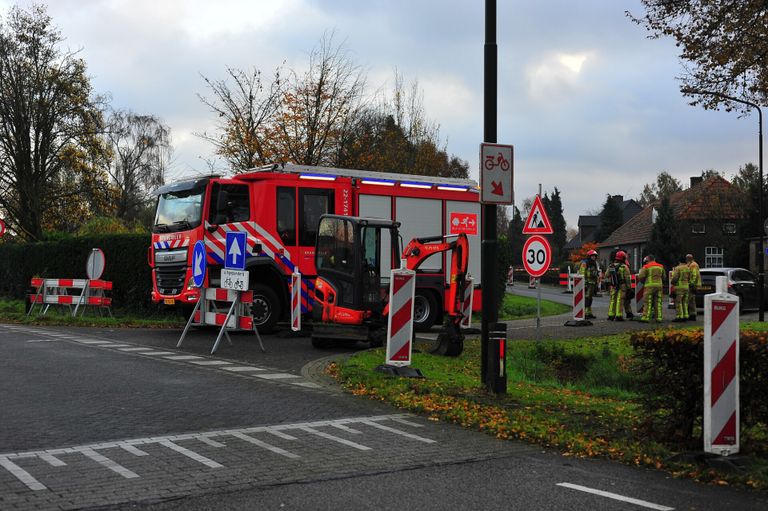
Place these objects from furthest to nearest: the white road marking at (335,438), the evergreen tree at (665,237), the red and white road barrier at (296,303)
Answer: the evergreen tree at (665,237)
the red and white road barrier at (296,303)
the white road marking at (335,438)

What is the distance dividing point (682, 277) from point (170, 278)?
1337 centimetres

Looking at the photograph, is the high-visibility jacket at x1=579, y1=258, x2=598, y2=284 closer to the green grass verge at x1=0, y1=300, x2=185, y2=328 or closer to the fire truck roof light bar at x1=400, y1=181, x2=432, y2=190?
the fire truck roof light bar at x1=400, y1=181, x2=432, y2=190

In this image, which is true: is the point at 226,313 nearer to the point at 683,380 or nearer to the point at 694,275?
the point at 683,380

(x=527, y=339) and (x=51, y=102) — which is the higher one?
(x=51, y=102)

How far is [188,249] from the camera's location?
17172 millimetres

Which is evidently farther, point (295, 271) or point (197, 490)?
point (295, 271)

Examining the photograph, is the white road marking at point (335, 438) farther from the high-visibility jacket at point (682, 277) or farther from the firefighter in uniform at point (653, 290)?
the high-visibility jacket at point (682, 277)

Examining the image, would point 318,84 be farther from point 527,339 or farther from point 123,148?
point 123,148

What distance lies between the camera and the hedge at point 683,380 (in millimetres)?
6270

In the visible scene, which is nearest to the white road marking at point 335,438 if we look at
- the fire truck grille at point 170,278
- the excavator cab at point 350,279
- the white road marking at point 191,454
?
the white road marking at point 191,454

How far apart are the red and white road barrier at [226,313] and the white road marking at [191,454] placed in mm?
6942

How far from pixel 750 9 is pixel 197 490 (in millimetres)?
15041

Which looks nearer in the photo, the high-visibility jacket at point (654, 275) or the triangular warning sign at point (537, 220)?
the triangular warning sign at point (537, 220)

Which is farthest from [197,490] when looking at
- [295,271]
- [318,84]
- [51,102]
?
[51,102]
